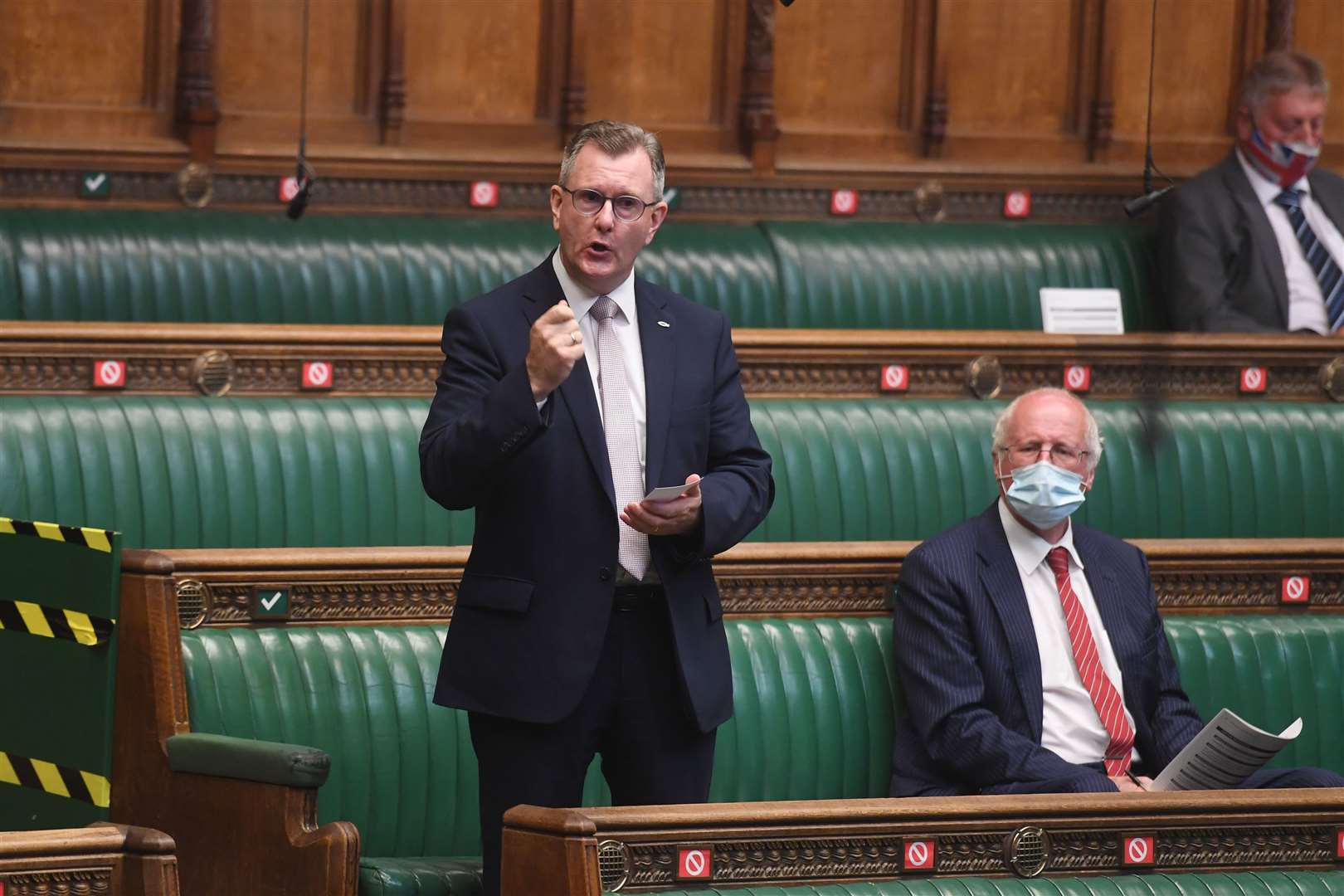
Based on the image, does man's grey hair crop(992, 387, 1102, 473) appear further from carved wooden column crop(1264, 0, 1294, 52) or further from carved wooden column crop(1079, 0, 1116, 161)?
carved wooden column crop(1264, 0, 1294, 52)

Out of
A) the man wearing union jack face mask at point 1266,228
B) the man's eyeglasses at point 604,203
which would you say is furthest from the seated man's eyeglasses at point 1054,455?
the man wearing union jack face mask at point 1266,228

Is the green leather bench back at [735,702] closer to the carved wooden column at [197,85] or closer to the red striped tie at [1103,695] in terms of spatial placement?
the red striped tie at [1103,695]

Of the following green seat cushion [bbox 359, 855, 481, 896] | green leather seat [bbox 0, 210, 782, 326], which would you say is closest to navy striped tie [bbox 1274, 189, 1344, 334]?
green leather seat [bbox 0, 210, 782, 326]

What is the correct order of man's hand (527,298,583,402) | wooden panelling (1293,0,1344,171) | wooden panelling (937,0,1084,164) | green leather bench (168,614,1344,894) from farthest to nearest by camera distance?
wooden panelling (1293,0,1344,171), wooden panelling (937,0,1084,164), green leather bench (168,614,1344,894), man's hand (527,298,583,402)

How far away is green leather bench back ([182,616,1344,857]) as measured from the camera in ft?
10.1

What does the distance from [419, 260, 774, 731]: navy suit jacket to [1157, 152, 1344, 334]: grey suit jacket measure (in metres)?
2.97

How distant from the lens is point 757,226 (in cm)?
548

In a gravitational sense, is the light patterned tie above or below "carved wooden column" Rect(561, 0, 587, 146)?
below

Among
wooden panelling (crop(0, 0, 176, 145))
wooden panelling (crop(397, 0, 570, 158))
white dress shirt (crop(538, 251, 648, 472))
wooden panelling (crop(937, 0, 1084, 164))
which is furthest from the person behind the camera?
wooden panelling (crop(937, 0, 1084, 164))

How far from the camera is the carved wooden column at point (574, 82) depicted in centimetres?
559

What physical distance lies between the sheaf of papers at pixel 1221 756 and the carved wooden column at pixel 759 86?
2957 mm

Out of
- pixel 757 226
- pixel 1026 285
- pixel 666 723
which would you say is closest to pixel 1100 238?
pixel 1026 285

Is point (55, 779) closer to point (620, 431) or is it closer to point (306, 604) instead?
point (306, 604)

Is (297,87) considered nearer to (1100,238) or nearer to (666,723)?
(1100,238)
